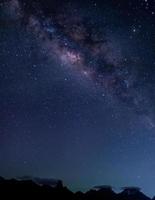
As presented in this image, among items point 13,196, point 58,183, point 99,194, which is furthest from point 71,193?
point 13,196

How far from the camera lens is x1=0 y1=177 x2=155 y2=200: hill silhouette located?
26.6 m

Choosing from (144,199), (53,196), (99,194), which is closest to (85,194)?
(99,194)

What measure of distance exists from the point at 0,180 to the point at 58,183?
5571mm

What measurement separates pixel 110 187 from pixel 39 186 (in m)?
7.71

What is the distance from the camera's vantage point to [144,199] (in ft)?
116

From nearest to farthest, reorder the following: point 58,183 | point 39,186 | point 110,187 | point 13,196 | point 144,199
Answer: point 13,196 < point 39,186 < point 58,183 < point 110,187 < point 144,199

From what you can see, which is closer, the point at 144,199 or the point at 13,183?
the point at 13,183

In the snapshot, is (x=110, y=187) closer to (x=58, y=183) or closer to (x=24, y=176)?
(x=58, y=183)

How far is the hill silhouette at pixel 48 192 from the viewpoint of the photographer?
26.6 m

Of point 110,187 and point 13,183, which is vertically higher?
point 110,187

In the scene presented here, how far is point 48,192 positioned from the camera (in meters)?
28.3

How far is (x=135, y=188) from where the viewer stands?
115 feet

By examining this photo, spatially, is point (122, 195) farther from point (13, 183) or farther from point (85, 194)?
point (13, 183)

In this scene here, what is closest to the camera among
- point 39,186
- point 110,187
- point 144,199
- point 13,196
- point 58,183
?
point 13,196
